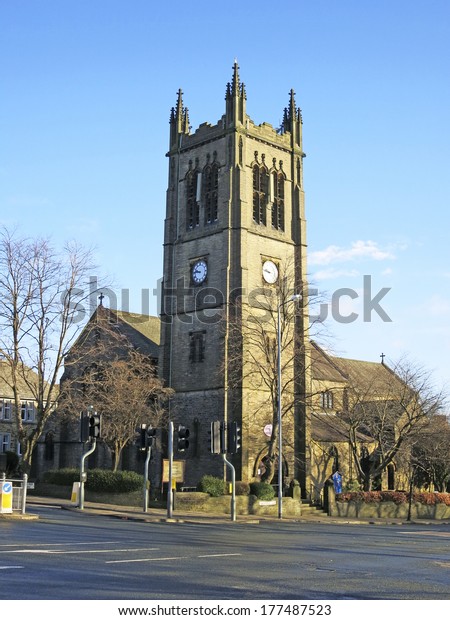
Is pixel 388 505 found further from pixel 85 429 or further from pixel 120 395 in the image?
pixel 85 429

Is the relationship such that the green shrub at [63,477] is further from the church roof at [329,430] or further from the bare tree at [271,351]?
the church roof at [329,430]

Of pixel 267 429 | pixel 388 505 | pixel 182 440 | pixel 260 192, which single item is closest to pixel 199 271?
pixel 260 192

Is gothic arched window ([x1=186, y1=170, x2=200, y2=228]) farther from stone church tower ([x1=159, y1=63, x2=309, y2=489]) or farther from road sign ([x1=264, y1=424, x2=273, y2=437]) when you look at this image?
road sign ([x1=264, y1=424, x2=273, y2=437])

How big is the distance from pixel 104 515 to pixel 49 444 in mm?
31580

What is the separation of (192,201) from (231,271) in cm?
780

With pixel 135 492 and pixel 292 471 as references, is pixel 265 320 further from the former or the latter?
pixel 135 492

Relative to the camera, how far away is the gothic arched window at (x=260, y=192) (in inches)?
2061

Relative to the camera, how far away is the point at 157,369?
Result: 52531mm

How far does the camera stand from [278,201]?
54000 mm

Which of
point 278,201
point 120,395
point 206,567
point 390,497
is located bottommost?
point 390,497

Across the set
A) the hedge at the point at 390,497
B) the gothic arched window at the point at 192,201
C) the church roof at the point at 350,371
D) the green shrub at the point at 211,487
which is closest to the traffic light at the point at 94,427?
the green shrub at the point at 211,487

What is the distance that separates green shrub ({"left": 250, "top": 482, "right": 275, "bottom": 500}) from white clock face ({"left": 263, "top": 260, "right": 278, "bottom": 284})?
54.4 feet

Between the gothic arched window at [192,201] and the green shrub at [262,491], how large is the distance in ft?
69.0
